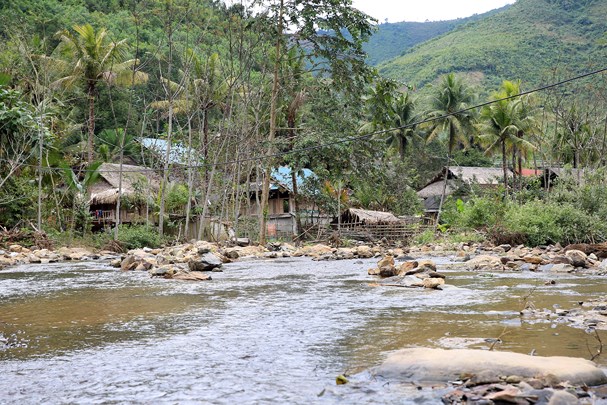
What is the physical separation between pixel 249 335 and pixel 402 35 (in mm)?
108428

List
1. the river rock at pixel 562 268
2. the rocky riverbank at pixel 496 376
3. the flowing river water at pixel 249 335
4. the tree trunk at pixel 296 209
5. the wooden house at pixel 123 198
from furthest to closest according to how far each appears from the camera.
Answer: the wooden house at pixel 123 198 → the tree trunk at pixel 296 209 → the river rock at pixel 562 268 → the flowing river water at pixel 249 335 → the rocky riverbank at pixel 496 376

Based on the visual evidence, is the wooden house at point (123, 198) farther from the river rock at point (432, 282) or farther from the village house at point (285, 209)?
the river rock at point (432, 282)

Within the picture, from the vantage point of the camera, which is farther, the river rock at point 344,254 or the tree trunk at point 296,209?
the tree trunk at point 296,209

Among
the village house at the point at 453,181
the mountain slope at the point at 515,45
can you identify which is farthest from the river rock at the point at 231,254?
the mountain slope at the point at 515,45

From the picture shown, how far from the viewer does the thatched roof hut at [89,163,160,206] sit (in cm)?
2495

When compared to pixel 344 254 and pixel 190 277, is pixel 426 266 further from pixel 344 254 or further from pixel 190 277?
pixel 344 254

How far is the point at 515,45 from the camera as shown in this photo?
6166 cm

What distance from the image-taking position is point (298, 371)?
3.37 m

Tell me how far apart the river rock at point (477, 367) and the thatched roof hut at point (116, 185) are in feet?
70.8

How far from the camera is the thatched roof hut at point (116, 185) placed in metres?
25.0

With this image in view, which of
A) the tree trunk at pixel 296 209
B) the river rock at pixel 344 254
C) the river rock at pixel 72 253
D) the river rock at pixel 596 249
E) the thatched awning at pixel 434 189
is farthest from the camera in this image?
the thatched awning at pixel 434 189

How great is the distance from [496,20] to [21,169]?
63.4 meters

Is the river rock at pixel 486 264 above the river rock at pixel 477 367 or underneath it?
underneath

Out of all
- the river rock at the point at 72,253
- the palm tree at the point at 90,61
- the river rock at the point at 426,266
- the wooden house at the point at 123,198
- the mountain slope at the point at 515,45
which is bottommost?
the river rock at the point at 72,253
